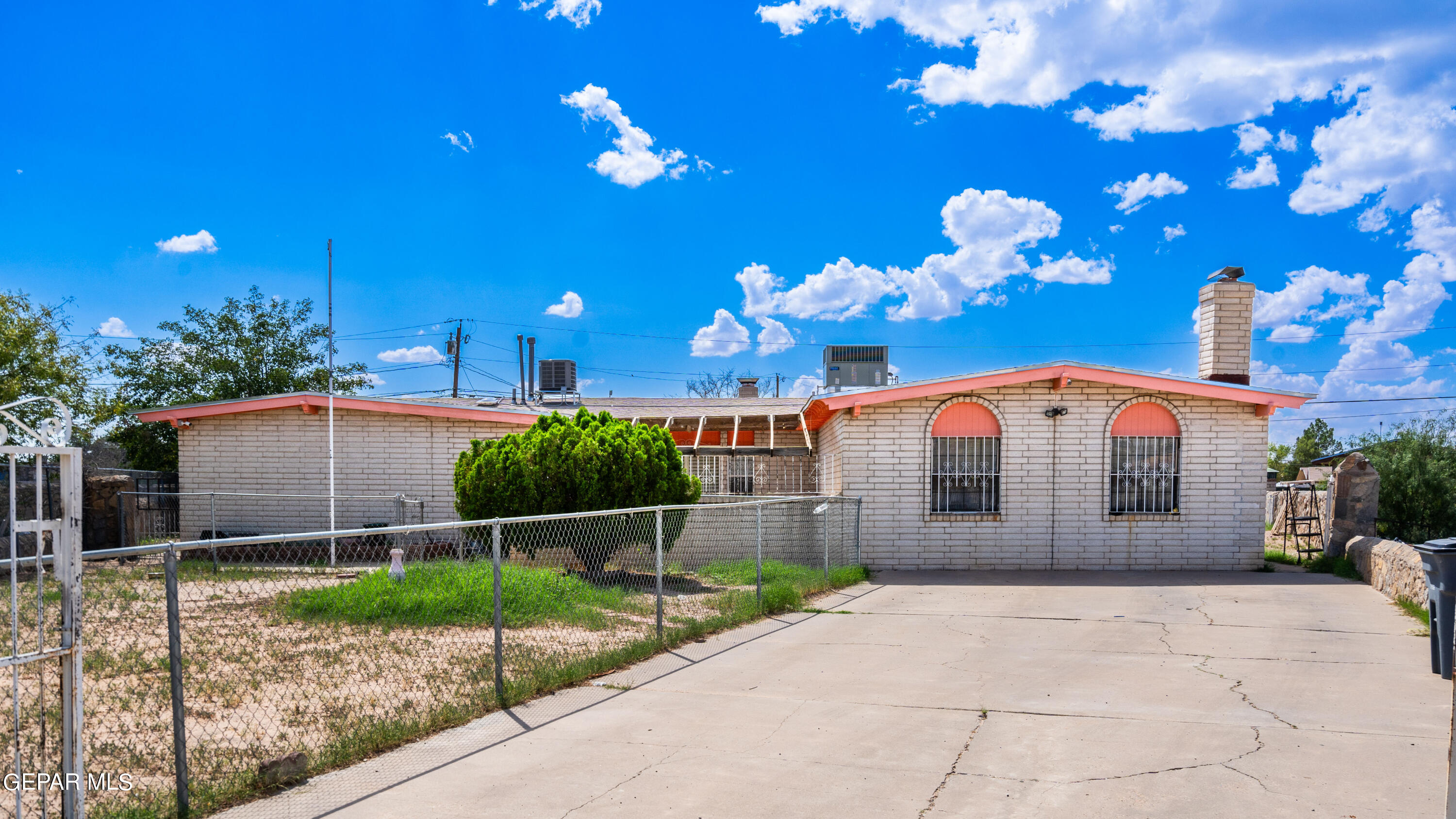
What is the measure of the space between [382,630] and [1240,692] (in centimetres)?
723

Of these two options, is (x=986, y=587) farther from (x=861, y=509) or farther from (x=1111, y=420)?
(x=1111, y=420)

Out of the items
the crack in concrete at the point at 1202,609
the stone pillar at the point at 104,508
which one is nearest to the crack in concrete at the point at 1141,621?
the crack in concrete at the point at 1202,609

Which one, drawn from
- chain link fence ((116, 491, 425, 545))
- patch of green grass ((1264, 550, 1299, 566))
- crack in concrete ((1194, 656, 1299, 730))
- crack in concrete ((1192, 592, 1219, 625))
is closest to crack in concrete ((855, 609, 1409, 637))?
crack in concrete ((1192, 592, 1219, 625))

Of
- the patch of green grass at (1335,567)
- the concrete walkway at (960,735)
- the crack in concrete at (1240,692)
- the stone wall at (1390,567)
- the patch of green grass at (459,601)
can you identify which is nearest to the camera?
the concrete walkway at (960,735)

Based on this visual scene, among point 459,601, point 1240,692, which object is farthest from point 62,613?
point 1240,692

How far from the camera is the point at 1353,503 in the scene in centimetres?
1555

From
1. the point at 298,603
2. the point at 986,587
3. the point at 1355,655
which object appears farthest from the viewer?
the point at 986,587

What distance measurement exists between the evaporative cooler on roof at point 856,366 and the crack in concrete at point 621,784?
19044 mm

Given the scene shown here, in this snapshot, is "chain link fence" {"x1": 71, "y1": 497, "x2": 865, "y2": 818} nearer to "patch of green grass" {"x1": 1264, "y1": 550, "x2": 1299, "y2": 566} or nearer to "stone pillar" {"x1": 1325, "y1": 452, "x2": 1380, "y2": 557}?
"patch of green grass" {"x1": 1264, "y1": 550, "x2": 1299, "y2": 566}

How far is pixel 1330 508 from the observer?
1739cm

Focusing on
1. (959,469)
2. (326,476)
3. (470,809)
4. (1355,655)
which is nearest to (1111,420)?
(959,469)

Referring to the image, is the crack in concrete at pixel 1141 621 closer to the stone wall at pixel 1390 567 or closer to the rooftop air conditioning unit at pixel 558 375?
the stone wall at pixel 1390 567

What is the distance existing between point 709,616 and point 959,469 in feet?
23.9

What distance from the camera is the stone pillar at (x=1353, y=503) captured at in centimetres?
1541
